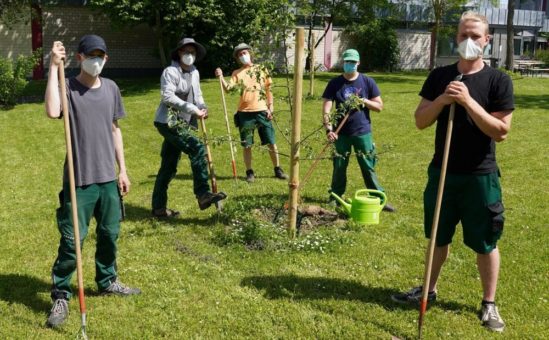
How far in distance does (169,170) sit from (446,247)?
366cm

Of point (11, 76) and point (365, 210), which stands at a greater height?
point (11, 76)

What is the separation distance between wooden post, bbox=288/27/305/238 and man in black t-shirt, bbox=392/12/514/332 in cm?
161

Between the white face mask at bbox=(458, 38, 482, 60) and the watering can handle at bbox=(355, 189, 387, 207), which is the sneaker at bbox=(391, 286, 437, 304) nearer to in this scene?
the white face mask at bbox=(458, 38, 482, 60)

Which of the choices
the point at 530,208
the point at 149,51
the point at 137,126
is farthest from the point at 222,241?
the point at 149,51

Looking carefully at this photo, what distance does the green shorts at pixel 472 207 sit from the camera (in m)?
4.16

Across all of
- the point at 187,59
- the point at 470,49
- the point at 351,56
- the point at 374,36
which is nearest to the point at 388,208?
the point at 351,56

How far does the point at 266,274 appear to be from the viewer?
17.2 ft

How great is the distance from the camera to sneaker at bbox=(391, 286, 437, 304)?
4.66 metres

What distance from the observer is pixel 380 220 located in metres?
6.96

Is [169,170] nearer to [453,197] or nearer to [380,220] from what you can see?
[380,220]

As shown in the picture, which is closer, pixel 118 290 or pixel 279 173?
pixel 118 290

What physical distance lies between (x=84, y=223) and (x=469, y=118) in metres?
2.97

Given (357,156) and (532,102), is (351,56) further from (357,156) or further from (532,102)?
(532,102)

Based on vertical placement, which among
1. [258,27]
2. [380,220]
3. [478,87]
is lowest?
[380,220]
